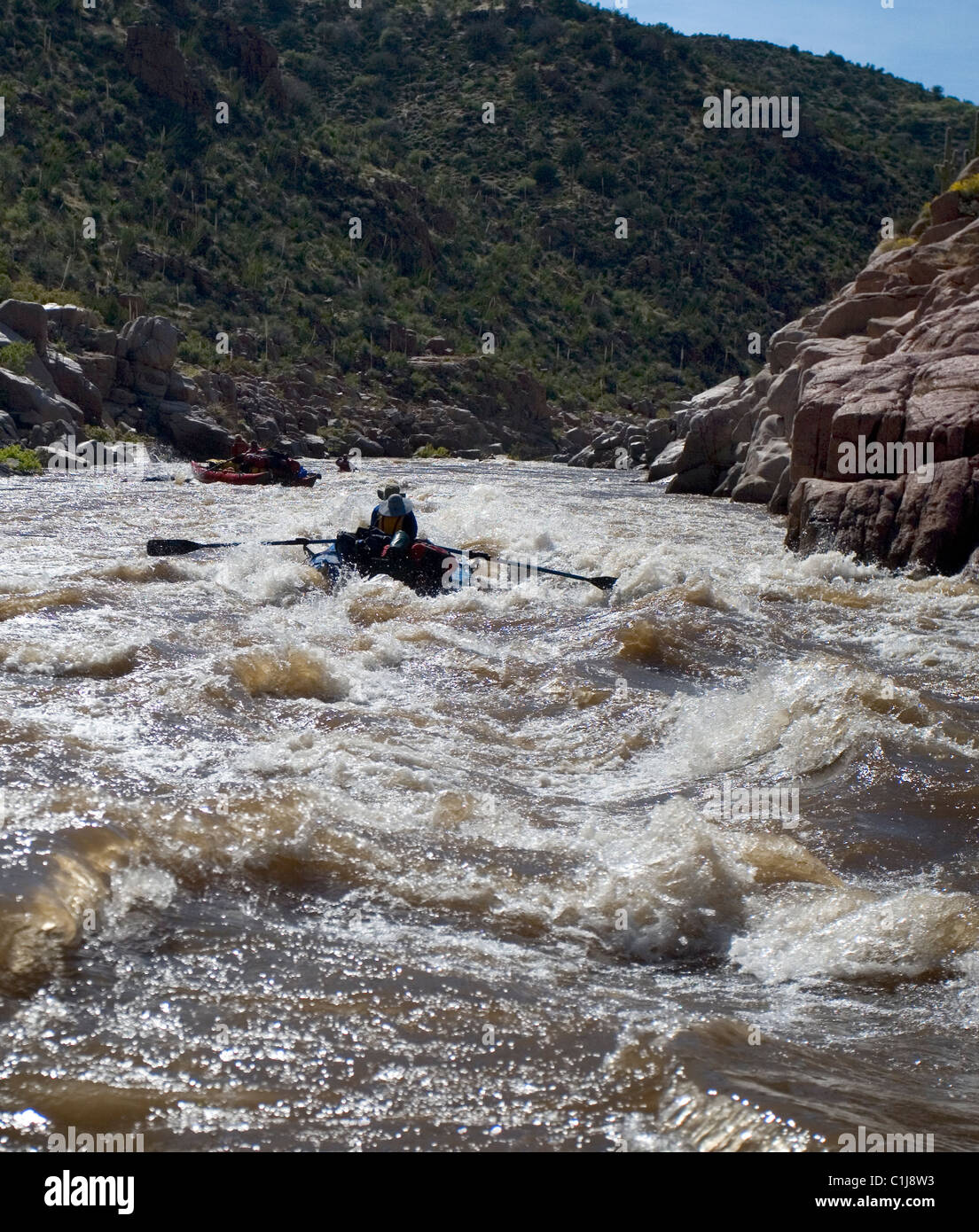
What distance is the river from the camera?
2934 mm

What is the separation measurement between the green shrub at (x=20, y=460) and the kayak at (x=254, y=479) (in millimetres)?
3037

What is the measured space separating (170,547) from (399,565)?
2647 millimetres

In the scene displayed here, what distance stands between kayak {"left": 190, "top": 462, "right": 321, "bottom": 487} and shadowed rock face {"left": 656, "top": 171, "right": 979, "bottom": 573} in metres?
7.90

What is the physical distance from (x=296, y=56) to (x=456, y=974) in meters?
74.6

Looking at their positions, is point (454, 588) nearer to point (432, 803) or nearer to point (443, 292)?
point (432, 803)

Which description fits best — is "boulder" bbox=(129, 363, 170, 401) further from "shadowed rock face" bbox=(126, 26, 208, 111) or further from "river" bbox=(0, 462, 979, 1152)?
"shadowed rock face" bbox=(126, 26, 208, 111)

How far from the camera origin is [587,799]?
216 inches

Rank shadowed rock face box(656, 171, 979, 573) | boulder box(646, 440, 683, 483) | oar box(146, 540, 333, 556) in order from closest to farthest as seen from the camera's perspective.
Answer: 1. shadowed rock face box(656, 171, 979, 573)
2. oar box(146, 540, 333, 556)
3. boulder box(646, 440, 683, 483)

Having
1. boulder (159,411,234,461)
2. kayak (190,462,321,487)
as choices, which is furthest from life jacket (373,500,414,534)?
boulder (159,411,234,461)

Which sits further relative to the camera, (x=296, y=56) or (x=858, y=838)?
(x=296, y=56)

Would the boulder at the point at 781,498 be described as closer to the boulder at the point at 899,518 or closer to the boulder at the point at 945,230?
the boulder at the point at 899,518

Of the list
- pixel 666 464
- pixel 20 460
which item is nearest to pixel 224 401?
pixel 20 460

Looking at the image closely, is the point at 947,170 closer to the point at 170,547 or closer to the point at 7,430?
the point at 7,430
